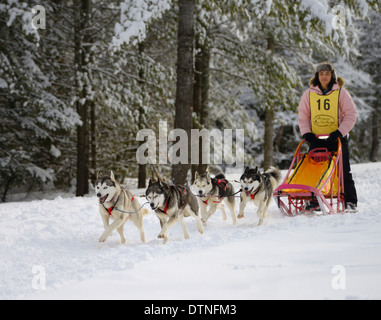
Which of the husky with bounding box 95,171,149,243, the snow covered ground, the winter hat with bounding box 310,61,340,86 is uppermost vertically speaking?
the winter hat with bounding box 310,61,340,86

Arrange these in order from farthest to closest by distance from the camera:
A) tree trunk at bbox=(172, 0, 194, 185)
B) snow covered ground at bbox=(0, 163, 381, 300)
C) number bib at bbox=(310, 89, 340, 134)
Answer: tree trunk at bbox=(172, 0, 194, 185) → number bib at bbox=(310, 89, 340, 134) → snow covered ground at bbox=(0, 163, 381, 300)

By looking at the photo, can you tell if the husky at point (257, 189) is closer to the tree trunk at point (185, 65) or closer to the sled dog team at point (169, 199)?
the sled dog team at point (169, 199)

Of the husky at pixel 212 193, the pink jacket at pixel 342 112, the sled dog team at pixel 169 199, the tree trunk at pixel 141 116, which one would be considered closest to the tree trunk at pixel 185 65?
the husky at pixel 212 193

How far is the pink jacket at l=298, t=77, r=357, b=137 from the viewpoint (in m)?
5.94

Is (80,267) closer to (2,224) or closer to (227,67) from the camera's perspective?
(2,224)

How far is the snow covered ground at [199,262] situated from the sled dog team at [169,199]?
323mm

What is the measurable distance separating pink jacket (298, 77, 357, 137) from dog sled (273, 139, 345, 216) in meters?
0.29

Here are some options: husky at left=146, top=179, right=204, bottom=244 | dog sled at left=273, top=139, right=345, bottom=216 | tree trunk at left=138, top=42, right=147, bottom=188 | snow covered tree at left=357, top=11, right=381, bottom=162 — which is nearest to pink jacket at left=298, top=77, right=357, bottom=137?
dog sled at left=273, top=139, right=345, bottom=216

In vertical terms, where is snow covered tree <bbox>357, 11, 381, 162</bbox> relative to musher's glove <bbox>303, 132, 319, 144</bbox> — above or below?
above

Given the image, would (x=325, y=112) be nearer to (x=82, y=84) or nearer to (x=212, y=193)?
(x=212, y=193)

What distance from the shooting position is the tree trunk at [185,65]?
25.6 ft

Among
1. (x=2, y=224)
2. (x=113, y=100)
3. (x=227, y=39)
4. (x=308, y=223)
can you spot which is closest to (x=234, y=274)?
(x=308, y=223)

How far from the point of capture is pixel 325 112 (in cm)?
614

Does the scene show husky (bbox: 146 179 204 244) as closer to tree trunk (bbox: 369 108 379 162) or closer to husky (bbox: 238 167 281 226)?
husky (bbox: 238 167 281 226)
